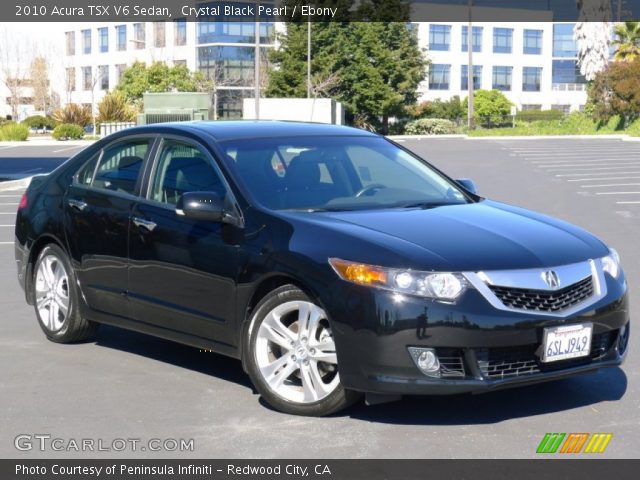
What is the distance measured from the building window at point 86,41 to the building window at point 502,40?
36311 millimetres

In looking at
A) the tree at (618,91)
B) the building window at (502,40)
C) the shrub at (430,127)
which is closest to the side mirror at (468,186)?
the tree at (618,91)

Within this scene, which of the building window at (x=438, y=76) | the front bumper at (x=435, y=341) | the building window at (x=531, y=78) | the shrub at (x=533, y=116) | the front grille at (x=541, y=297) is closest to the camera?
the front bumper at (x=435, y=341)

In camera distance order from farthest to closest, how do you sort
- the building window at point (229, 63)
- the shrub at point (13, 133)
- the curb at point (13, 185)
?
the building window at point (229, 63) → the shrub at point (13, 133) → the curb at point (13, 185)

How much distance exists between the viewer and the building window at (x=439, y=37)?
98812 millimetres

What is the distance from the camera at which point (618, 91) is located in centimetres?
6400

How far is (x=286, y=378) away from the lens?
20.3 ft

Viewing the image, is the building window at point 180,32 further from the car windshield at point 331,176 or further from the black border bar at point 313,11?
the car windshield at point 331,176

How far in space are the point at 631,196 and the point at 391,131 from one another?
192 feet

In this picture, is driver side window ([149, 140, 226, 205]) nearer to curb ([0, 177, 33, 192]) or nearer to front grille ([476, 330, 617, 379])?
front grille ([476, 330, 617, 379])

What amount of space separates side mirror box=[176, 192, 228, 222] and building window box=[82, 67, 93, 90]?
97828mm

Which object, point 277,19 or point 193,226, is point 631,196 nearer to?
point 193,226
